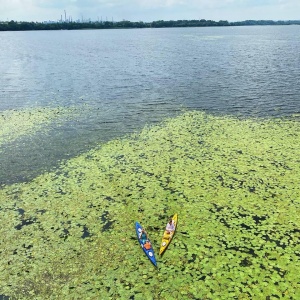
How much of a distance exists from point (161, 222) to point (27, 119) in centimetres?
2020

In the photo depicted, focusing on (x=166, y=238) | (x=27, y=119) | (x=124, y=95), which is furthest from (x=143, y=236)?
(x=124, y=95)

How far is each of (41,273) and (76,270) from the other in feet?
4.24

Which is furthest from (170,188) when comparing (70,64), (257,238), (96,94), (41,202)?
(70,64)

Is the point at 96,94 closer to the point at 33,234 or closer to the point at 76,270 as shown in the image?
the point at 33,234

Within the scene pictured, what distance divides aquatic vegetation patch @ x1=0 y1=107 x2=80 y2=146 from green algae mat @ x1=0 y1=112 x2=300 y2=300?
7.61 m

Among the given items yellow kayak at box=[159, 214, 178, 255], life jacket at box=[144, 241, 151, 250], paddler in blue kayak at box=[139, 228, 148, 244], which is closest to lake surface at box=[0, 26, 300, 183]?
paddler in blue kayak at box=[139, 228, 148, 244]

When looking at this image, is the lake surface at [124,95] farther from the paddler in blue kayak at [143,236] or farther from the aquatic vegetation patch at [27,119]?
the paddler in blue kayak at [143,236]

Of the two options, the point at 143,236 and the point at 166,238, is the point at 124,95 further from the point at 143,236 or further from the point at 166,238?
the point at 166,238

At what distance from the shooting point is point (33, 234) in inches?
564

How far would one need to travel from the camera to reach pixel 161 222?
593 inches

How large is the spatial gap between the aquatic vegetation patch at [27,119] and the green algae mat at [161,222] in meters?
7.61

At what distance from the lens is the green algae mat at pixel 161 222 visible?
11.6 meters

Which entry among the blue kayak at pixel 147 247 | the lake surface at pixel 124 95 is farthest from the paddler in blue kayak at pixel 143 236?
the lake surface at pixel 124 95

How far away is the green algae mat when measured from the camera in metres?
11.6
